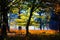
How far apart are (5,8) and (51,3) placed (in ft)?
15.7

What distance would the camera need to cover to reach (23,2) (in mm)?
13156

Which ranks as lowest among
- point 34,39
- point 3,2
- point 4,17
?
point 34,39

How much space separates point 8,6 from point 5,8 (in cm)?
24

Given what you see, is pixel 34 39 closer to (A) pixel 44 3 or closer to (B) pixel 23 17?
(A) pixel 44 3

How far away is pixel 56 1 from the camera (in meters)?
15.5

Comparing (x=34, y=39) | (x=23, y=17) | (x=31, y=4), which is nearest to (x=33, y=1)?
(x=31, y=4)

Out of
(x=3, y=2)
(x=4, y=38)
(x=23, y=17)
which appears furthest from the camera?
(x=23, y=17)

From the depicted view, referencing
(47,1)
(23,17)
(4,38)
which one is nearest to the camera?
(4,38)

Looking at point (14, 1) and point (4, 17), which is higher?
point (14, 1)

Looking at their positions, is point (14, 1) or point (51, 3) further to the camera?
point (51, 3)

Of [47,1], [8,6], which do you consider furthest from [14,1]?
[47,1]

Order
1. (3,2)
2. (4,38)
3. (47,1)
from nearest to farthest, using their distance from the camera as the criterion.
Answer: (3,2)
(4,38)
(47,1)

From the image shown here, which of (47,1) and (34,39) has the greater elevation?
(47,1)

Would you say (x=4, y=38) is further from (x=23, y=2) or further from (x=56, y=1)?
(x=56, y=1)
